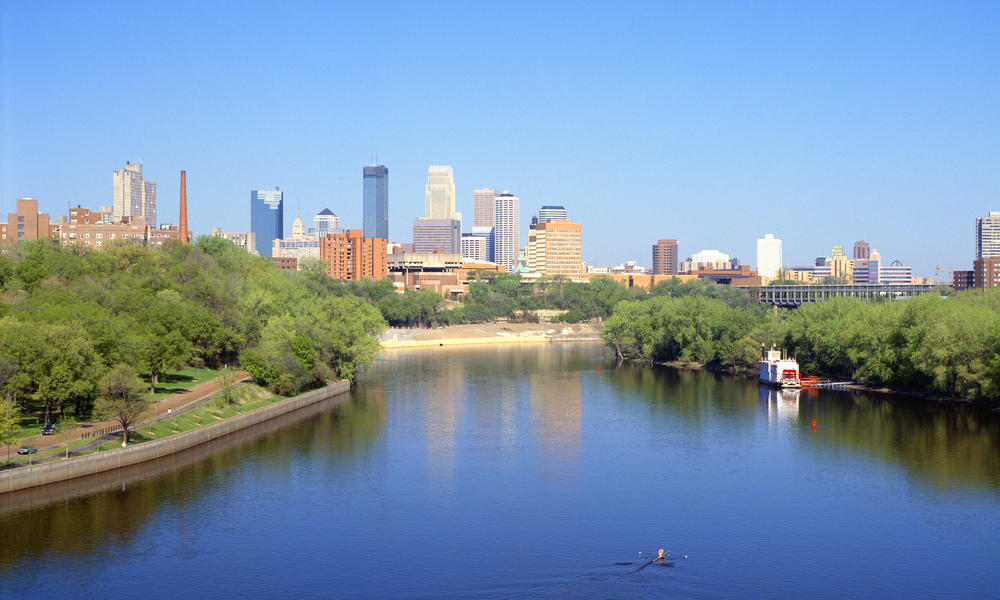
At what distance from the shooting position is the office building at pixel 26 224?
17488cm

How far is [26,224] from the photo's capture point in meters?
176

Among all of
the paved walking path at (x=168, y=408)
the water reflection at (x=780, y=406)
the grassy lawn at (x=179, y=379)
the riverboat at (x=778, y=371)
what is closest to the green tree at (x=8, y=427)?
the paved walking path at (x=168, y=408)

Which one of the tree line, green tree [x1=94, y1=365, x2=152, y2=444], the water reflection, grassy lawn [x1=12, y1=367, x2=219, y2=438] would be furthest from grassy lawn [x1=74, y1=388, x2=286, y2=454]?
the water reflection

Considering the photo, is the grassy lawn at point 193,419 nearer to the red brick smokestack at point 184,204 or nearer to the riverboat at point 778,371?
the riverboat at point 778,371

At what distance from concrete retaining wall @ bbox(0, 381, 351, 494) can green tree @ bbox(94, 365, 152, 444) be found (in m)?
1.48

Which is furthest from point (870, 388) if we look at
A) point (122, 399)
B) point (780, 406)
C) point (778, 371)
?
point (122, 399)

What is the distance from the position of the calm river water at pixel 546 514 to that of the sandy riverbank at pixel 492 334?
91.9m

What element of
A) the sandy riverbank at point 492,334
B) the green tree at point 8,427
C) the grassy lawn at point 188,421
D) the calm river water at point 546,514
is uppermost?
the sandy riverbank at point 492,334

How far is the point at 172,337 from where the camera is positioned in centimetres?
7081

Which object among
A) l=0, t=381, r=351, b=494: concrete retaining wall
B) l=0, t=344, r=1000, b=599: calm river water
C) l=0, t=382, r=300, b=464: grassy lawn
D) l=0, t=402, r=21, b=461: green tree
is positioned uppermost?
l=0, t=402, r=21, b=461: green tree

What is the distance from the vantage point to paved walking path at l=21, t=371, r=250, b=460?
4953 cm

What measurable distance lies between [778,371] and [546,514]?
55.3 meters

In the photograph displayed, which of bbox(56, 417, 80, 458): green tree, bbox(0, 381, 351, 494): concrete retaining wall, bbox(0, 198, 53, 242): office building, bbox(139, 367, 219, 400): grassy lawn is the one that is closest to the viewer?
bbox(0, 381, 351, 494): concrete retaining wall

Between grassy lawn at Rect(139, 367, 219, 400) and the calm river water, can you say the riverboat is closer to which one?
the calm river water
